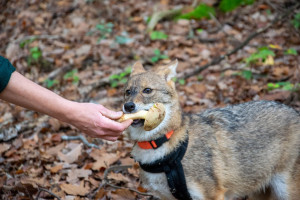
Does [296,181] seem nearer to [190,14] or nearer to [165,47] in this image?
[165,47]

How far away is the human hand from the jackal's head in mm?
439

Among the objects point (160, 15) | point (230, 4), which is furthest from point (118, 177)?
point (230, 4)

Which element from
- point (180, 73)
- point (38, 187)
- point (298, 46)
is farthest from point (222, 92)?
point (38, 187)

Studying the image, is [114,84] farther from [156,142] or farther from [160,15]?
[156,142]

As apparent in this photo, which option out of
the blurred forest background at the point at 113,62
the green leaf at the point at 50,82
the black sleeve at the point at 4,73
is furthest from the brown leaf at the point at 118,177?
the green leaf at the point at 50,82

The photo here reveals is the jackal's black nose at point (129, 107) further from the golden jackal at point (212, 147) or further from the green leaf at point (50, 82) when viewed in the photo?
the green leaf at point (50, 82)

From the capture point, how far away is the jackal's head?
159 inches

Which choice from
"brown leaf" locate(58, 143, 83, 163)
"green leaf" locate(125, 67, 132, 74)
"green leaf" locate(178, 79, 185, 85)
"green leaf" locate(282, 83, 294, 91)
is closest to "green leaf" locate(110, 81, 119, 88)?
"green leaf" locate(125, 67, 132, 74)

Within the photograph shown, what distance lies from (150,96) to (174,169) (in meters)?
1.04

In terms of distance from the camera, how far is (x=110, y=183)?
523 centimetres

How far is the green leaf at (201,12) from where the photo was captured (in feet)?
38.5

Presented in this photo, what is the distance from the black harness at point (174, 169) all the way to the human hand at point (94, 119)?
2.53 feet

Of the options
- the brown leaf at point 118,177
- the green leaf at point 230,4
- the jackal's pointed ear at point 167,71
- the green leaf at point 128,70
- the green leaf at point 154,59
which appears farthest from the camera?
the green leaf at point 230,4

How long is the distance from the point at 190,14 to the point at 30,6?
23.6ft
